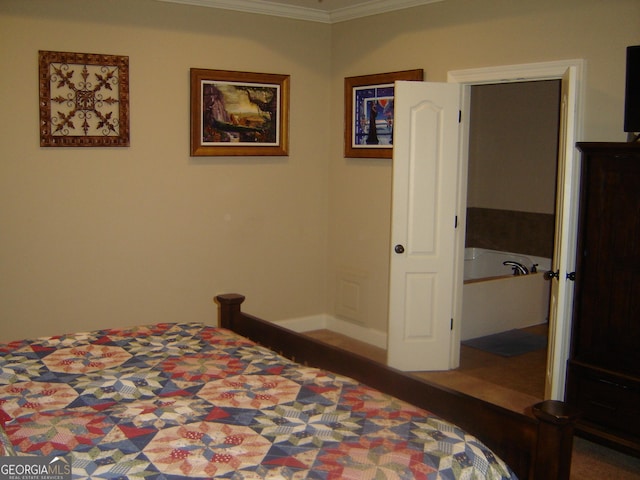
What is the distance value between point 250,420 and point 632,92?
2608 millimetres

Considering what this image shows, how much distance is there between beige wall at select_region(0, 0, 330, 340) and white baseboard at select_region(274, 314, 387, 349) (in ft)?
0.30

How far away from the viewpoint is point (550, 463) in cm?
199

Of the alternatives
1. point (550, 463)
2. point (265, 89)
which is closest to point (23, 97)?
point (265, 89)

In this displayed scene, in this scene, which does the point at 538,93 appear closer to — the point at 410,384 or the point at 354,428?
the point at 410,384

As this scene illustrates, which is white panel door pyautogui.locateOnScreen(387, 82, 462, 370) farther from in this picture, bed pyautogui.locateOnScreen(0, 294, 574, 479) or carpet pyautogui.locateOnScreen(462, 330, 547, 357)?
bed pyautogui.locateOnScreen(0, 294, 574, 479)

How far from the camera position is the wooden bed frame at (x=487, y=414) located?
1988 mm

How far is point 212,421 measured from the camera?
214 centimetres

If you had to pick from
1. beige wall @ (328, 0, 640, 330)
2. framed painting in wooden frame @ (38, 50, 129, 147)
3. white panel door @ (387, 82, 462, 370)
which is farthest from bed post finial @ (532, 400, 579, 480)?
framed painting in wooden frame @ (38, 50, 129, 147)

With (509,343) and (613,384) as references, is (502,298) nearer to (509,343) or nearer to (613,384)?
(509,343)

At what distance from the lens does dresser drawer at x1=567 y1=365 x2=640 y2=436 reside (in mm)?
3334

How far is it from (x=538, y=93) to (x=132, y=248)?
4.10m

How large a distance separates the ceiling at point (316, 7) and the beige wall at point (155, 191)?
6 cm

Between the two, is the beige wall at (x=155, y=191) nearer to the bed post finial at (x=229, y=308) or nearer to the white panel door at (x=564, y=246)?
the bed post finial at (x=229, y=308)

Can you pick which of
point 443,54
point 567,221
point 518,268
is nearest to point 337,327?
point 518,268
